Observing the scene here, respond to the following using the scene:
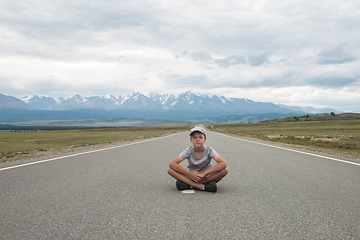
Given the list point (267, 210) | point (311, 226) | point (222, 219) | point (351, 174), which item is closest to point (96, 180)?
point (222, 219)

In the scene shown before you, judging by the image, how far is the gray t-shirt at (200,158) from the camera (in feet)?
19.3

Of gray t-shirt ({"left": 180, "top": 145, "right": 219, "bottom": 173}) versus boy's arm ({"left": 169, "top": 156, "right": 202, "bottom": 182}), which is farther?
gray t-shirt ({"left": 180, "top": 145, "right": 219, "bottom": 173})

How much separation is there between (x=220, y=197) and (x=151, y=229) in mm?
2010

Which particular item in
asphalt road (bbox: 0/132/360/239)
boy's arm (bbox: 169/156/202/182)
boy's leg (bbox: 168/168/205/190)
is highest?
boy's arm (bbox: 169/156/202/182)

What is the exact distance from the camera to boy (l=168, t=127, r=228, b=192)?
5.56 metres

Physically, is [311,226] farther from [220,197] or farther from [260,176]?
[260,176]

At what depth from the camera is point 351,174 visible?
770cm

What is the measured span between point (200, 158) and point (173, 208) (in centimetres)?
176

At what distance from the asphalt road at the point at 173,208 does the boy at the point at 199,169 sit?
0.25 metres

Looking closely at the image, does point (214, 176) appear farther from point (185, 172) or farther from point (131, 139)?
point (131, 139)

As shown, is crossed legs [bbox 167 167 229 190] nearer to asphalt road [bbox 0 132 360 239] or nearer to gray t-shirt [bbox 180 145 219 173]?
asphalt road [bbox 0 132 360 239]

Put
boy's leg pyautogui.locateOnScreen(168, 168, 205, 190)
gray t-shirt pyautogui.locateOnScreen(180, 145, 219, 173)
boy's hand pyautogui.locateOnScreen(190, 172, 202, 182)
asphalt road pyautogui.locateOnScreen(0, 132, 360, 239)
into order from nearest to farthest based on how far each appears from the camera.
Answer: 1. asphalt road pyautogui.locateOnScreen(0, 132, 360, 239)
2. boy's hand pyautogui.locateOnScreen(190, 172, 202, 182)
3. boy's leg pyautogui.locateOnScreen(168, 168, 205, 190)
4. gray t-shirt pyautogui.locateOnScreen(180, 145, 219, 173)

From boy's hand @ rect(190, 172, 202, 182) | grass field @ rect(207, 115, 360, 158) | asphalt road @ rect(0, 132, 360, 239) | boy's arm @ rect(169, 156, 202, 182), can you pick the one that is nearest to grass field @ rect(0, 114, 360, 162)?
grass field @ rect(207, 115, 360, 158)

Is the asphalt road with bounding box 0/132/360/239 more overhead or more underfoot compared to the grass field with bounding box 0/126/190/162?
more overhead
